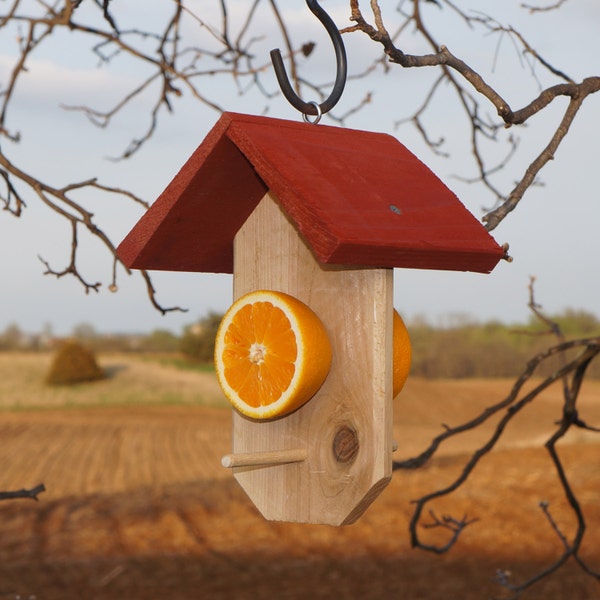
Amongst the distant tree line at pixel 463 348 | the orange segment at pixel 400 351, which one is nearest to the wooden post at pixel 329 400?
the orange segment at pixel 400 351

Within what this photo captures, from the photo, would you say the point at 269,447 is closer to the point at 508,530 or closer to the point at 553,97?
the point at 553,97

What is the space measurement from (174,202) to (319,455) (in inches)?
25.0

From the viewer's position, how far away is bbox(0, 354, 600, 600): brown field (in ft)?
26.4

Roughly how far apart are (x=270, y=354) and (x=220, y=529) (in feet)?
27.0

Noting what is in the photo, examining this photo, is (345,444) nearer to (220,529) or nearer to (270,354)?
(270,354)

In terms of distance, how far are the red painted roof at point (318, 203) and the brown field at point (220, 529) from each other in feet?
13.4

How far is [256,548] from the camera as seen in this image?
A: 30.3 ft

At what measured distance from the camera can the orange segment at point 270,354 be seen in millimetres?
1873

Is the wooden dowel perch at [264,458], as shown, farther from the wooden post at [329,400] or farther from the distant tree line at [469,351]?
the distant tree line at [469,351]

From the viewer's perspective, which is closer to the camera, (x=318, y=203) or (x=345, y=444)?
(x=318, y=203)

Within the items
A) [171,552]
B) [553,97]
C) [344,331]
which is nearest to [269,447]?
[344,331]

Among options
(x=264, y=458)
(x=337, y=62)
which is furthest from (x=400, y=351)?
(x=337, y=62)

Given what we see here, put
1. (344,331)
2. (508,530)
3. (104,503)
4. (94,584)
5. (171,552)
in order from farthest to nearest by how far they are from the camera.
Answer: (104,503)
(508,530)
(171,552)
(94,584)
(344,331)

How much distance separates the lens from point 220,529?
9.81 meters
